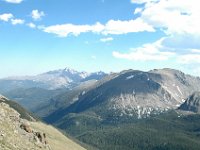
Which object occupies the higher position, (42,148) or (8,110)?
(8,110)

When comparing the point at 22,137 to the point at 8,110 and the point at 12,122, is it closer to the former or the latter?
the point at 12,122

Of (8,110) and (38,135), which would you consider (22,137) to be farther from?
(8,110)

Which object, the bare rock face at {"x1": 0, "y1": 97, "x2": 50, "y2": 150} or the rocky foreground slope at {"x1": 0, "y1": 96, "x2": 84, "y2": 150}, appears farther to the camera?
the bare rock face at {"x1": 0, "y1": 97, "x2": 50, "y2": 150}

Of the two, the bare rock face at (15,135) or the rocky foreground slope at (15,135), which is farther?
the bare rock face at (15,135)

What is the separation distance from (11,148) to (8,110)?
4577 centimetres

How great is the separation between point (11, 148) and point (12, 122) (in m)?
28.6

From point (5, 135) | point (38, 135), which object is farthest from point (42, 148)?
point (5, 135)

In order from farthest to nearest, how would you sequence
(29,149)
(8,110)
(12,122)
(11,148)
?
1. (8,110)
2. (12,122)
3. (29,149)
4. (11,148)

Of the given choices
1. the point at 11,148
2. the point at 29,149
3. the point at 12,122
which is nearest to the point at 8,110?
the point at 12,122

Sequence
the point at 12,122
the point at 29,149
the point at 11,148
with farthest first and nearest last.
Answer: the point at 12,122
the point at 29,149
the point at 11,148

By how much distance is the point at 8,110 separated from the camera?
547 feet

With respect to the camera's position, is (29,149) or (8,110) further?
(8,110)

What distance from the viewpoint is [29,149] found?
138500 mm

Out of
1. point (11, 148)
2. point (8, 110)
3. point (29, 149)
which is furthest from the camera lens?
point (8, 110)
